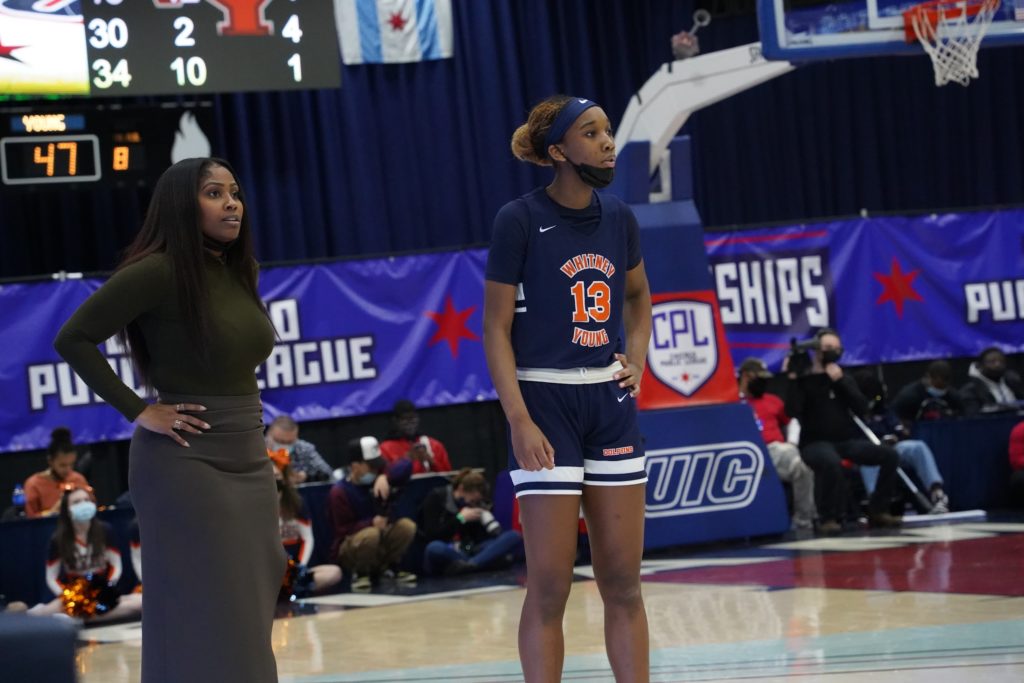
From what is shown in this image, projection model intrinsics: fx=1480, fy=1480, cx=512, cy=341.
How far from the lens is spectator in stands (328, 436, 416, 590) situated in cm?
1033

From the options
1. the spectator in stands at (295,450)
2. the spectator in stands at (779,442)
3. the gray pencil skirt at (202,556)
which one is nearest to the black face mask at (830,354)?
the spectator in stands at (779,442)

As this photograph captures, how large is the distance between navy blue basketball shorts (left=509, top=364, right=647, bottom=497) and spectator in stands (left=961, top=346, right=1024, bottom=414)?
357 inches

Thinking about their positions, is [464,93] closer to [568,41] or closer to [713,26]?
[568,41]

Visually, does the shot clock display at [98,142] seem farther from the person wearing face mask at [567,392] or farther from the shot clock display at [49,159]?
the person wearing face mask at [567,392]

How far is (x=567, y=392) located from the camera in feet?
13.1

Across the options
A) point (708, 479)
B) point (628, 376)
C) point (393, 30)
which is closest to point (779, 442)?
point (708, 479)

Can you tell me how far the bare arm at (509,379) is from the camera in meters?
3.91

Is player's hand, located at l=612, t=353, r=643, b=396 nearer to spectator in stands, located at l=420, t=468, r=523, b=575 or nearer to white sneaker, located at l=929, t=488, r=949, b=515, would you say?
spectator in stands, located at l=420, t=468, r=523, b=575

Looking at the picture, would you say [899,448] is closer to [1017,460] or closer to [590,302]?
[1017,460]

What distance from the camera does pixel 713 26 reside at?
15344 millimetres

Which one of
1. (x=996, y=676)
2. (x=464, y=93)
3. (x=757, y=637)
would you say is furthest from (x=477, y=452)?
(x=996, y=676)

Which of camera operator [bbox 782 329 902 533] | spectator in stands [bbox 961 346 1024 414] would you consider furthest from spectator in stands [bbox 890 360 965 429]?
camera operator [bbox 782 329 902 533]

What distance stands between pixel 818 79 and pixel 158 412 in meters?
12.8

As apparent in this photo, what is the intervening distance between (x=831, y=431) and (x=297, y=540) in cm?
426
